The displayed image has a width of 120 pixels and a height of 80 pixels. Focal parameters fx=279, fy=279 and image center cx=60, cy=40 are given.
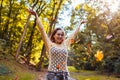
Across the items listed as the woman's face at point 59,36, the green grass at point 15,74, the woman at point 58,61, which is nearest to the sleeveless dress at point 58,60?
the woman at point 58,61

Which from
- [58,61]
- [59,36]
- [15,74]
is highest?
[59,36]

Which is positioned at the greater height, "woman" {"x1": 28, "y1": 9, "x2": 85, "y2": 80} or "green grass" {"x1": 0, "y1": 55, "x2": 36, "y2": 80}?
"woman" {"x1": 28, "y1": 9, "x2": 85, "y2": 80}

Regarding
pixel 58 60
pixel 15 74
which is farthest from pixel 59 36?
pixel 15 74

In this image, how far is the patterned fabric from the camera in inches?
169

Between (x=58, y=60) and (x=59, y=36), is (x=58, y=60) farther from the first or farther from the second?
(x=59, y=36)

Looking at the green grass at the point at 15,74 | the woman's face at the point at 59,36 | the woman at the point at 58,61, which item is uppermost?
the woman's face at the point at 59,36

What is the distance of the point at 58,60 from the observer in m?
4.30

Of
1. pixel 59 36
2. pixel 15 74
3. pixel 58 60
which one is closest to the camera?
pixel 58 60

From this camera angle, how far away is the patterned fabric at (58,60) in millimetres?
4304

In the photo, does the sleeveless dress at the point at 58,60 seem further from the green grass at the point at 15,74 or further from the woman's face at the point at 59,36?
the green grass at the point at 15,74

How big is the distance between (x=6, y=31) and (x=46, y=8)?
4.98 m

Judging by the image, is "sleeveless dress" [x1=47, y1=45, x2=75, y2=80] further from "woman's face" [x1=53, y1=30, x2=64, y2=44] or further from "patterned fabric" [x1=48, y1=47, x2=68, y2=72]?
"woman's face" [x1=53, y1=30, x2=64, y2=44]

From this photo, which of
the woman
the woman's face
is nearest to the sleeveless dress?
the woman

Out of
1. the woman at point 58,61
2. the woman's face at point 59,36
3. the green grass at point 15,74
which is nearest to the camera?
the woman at point 58,61
